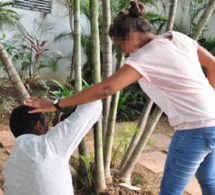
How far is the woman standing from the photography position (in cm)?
152

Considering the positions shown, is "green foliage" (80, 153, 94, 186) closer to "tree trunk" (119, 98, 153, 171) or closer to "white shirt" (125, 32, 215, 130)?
"tree trunk" (119, 98, 153, 171)

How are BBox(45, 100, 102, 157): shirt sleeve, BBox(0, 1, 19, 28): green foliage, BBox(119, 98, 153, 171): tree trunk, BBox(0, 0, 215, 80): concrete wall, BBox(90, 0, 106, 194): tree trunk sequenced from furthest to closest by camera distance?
BBox(0, 0, 215, 80): concrete wall < BBox(0, 1, 19, 28): green foliage < BBox(119, 98, 153, 171): tree trunk < BBox(90, 0, 106, 194): tree trunk < BBox(45, 100, 102, 157): shirt sleeve

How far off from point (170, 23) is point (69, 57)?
4301 mm

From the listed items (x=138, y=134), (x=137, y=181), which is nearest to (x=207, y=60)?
(x=138, y=134)

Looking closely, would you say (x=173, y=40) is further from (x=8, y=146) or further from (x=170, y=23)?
(x=8, y=146)

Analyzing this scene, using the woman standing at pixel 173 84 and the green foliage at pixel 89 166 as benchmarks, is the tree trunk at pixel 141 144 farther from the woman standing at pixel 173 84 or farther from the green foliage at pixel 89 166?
the woman standing at pixel 173 84

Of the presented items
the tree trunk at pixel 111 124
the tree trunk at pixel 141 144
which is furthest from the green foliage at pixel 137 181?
the tree trunk at pixel 111 124

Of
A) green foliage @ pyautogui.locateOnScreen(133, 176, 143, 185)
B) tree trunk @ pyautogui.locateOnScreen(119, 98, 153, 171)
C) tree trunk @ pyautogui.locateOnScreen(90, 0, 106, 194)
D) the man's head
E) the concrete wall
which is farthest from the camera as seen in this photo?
the concrete wall

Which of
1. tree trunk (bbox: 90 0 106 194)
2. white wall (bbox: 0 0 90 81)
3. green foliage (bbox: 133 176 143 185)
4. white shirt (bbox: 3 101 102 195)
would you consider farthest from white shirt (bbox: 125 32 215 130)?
white wall (bbox: 0 0 90 81)

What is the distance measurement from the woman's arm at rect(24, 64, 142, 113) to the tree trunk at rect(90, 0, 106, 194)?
85 centimetres

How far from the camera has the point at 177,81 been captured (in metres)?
1.60

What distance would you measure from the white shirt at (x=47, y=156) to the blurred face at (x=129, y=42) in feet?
1.29

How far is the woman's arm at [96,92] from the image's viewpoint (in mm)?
1441

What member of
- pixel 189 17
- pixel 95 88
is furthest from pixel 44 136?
pixel 189 17
